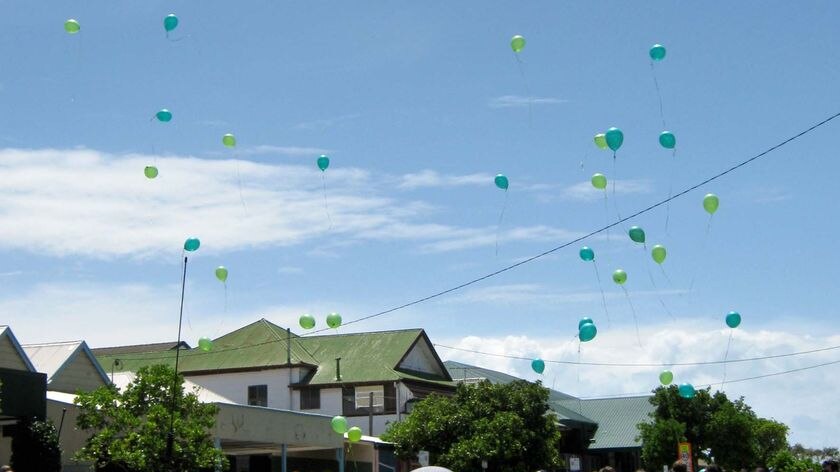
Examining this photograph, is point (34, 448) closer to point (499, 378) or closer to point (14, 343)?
point (14, 343)

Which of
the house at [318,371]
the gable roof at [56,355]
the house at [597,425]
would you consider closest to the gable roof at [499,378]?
the house at [597,425]

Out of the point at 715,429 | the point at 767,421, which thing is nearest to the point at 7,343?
the point at 715,429

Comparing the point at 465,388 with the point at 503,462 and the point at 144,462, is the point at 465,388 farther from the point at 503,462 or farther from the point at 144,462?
the point at 144,462

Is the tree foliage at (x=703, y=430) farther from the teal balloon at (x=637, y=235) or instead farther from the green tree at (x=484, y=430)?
the teal balloon at (x=637, y=235)

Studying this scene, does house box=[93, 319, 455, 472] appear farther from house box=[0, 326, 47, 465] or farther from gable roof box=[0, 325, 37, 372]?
→ house box=[0, 326, 47, 465]

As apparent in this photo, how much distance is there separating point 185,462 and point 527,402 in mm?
18221

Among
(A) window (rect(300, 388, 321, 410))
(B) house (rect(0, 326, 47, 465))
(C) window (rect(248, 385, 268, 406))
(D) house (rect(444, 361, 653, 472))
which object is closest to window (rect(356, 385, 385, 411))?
(A) window (rect(300, 388, 321, 410))

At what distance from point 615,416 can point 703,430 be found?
15.7 meters

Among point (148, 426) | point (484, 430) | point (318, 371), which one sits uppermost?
point (318, 371)

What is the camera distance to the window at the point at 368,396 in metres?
49.0

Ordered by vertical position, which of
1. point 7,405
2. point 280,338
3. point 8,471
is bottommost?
point 8,471

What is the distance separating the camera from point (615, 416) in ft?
214

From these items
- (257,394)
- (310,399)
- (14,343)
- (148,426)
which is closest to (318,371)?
(310,399)

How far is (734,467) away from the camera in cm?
5022
